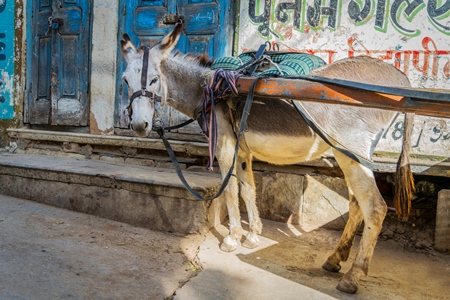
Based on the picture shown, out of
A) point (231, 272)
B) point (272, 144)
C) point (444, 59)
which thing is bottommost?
point (231, 272)

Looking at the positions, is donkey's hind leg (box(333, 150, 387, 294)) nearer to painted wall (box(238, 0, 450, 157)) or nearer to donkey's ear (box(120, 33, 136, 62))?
painted wall (box(238, 0, 450, 157))

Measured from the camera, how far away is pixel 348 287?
250 cm

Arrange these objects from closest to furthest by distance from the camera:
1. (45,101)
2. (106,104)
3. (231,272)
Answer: (231,272) → (106,104) → (45,101)

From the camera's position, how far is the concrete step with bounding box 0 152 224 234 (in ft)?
11.4

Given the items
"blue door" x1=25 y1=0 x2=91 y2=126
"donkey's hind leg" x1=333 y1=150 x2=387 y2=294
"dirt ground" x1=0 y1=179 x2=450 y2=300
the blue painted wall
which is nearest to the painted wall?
"dirt ground" x1=0 y1=179 x2=450 y2=300

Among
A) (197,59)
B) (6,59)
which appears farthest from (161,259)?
(6,59)

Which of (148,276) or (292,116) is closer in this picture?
(148,276)

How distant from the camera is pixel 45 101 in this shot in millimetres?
5434

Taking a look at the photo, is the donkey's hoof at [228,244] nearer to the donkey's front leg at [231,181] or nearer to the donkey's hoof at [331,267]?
the donkey's front leg at [231,181]

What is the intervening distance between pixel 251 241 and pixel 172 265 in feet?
2.57

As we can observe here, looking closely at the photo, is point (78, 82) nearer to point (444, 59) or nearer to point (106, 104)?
point (106, 104)

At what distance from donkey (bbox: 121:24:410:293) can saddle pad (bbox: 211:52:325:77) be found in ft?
0.44

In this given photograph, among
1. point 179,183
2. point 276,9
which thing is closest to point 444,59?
point 276,9

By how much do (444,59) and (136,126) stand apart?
2.81 metres
